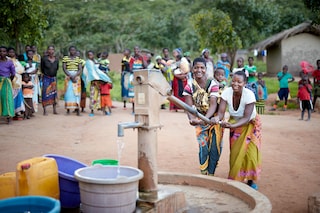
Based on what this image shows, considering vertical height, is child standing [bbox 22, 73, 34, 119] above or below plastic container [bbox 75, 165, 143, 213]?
above

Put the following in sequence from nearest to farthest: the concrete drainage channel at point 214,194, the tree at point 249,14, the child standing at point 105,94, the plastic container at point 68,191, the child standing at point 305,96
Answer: the plastic container at point 68,191
the concrete drainage channel at point 214,194
the child standing at point 305,96
the child standing at point 105,94
the tree at point 249,14

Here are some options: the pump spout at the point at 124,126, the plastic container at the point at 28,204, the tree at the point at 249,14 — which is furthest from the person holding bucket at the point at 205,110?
the tree at the point at 249,14

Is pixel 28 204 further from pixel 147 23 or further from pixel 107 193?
pixel 147 23

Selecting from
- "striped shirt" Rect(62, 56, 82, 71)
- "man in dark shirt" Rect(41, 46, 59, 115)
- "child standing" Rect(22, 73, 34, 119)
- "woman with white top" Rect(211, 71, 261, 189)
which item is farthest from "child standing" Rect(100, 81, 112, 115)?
"woman with white top" Rect(211, 71, 261, 189)

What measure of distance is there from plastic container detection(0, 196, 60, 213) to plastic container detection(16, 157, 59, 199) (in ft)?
0.68

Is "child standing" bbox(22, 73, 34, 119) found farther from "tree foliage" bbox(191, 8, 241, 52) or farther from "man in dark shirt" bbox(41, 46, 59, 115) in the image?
"tree foliage" bbox(191, 8, 241, 52)

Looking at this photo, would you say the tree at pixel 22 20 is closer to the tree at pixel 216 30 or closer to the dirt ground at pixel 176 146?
the dirt ground at pixel 176 146

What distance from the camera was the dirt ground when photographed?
5082 millimetres

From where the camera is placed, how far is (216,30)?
723 inches

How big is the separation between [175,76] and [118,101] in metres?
4.44

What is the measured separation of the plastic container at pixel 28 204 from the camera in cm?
Result: 259

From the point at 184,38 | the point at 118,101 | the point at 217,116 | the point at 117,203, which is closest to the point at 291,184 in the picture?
the point at 217,116

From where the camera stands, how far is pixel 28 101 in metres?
9.88

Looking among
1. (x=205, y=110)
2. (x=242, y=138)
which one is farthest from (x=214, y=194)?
(x=205, y=110)
